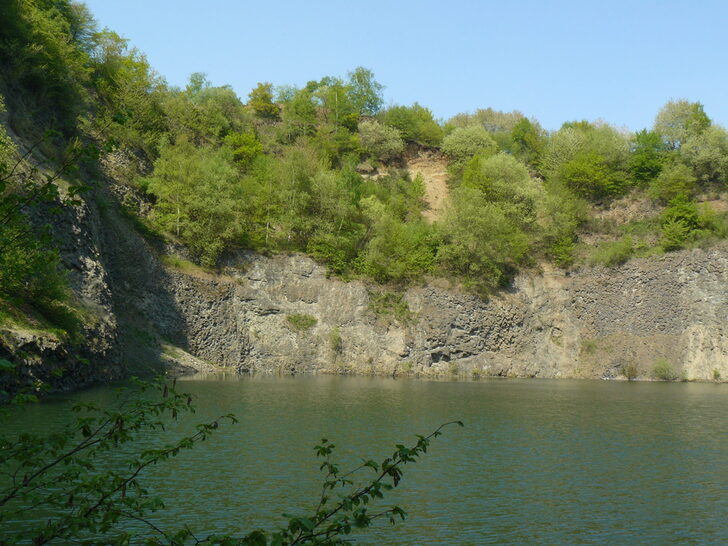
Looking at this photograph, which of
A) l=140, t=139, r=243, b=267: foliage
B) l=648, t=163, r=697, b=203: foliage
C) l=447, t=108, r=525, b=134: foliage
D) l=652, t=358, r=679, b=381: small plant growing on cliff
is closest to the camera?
l=140, t=139, r=243, b=267: foliage

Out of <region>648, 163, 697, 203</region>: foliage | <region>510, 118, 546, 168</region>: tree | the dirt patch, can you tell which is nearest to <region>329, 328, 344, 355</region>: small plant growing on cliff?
the dirt patch

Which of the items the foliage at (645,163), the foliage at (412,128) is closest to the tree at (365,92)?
the foliage at (412,128)

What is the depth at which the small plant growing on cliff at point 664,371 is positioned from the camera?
5897 centimetres

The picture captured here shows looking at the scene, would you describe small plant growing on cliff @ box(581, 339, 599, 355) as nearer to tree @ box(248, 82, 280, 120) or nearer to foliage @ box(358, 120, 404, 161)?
foliage @ box(358, 120, 404, 161)

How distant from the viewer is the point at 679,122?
8469cm

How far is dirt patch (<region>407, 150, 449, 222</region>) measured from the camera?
81562 mm

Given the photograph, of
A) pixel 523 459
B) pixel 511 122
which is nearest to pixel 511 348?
pixel 523 459

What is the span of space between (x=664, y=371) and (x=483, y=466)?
145 feet

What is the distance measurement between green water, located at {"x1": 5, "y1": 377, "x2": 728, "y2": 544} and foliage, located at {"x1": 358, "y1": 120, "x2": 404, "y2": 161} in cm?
5233

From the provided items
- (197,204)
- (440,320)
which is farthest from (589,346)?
(197,204)

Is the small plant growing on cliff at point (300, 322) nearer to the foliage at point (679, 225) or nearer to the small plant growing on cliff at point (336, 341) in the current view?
the small plant growing on cliff at point (336, 341)

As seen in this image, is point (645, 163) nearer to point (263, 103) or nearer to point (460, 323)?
point (460, 323)

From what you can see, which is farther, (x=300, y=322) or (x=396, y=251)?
(x=396, y=251)

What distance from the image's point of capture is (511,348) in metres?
63.4
